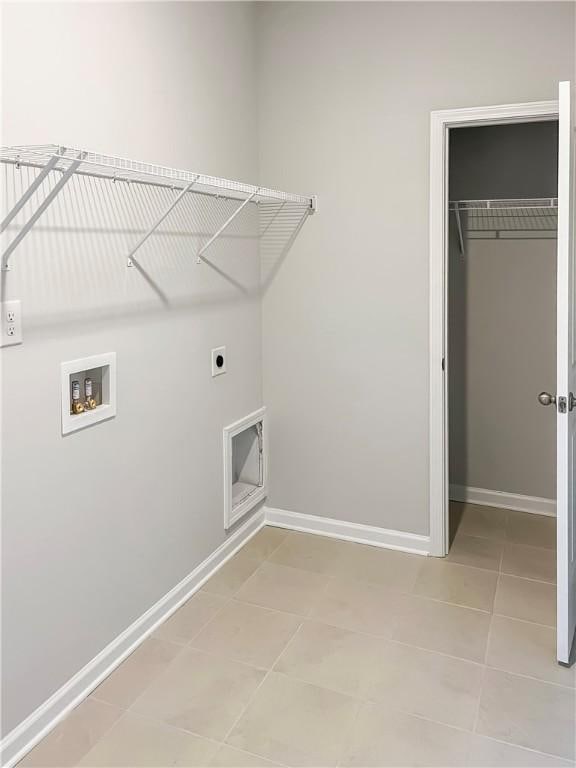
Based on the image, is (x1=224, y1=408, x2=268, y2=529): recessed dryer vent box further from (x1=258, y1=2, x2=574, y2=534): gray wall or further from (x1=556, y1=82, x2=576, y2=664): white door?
(x1=556, y1=82, x2=576, y2=664): white door

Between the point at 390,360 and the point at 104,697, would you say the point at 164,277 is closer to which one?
the point at 390,360

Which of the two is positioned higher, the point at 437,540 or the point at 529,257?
the point at 529,257

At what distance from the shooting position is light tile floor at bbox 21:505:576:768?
187cm

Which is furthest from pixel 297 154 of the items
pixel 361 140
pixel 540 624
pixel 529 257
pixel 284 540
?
pixel 540 624

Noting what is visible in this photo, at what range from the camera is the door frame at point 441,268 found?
2.66 m

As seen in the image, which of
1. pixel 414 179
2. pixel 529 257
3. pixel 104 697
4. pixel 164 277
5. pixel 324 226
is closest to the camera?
pixel 104 697

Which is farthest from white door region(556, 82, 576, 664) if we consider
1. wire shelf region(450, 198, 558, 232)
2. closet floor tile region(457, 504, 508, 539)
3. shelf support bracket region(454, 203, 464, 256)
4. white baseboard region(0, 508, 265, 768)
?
white baseboard region(0, 508, 265, 768)

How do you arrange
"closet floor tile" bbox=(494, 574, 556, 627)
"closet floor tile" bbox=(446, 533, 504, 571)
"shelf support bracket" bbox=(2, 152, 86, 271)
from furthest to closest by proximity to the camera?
1. "closet floor tile" bbox=(446, 533, 504, 571)
2. "closet floor tile" bbox=(494, 574, 556, 627)
3. "shelf support bracket" bbox=(2, 152, 86, 271)

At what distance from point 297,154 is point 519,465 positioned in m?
2.05

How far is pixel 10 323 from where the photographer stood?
1.72 meters

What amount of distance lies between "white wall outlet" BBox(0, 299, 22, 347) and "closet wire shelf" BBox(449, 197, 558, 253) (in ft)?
7.78

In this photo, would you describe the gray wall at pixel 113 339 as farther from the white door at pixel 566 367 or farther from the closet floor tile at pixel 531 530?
the closet floor tile at pixel 531 530

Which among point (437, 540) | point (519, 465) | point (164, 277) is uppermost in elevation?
point (164, 277)

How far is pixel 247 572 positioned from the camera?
115 inches
